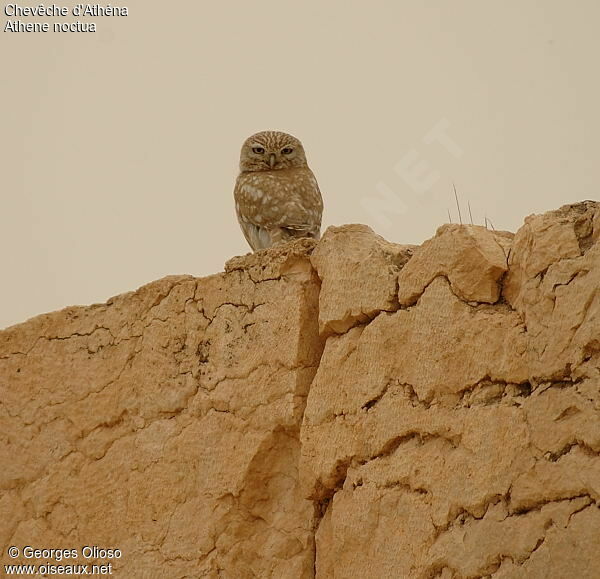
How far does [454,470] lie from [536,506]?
0.28 meters

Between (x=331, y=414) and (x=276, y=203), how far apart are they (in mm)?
1882

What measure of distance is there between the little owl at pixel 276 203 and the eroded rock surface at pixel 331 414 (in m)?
1.09

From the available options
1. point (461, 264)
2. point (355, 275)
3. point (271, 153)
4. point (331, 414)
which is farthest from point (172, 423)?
point (271, 153)

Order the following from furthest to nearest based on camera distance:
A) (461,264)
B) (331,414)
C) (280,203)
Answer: (280,203) < (331,414) < (461,264)

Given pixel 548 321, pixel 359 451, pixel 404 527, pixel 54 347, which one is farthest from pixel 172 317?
pixel 548 321

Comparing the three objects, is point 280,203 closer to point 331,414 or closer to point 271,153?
point 271,153

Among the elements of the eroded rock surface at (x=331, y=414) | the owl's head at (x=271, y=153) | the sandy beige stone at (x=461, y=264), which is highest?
the owl's head at (x=271, y=153)

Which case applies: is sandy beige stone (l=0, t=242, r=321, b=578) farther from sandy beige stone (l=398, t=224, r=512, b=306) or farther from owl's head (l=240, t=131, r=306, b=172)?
owl's head (l=240, t=131, r=306, b=172)

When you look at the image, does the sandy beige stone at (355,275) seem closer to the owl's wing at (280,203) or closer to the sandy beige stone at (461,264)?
the sandy beige stone at (461,264)

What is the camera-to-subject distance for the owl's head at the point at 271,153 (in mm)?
5629

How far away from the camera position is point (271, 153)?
18.6ft

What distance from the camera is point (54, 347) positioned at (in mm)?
4125

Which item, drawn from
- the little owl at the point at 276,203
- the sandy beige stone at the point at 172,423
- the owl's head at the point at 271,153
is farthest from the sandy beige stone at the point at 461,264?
the owl's head at the point at 271,153

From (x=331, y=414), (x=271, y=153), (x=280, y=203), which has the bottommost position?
(x=331, y=414)
